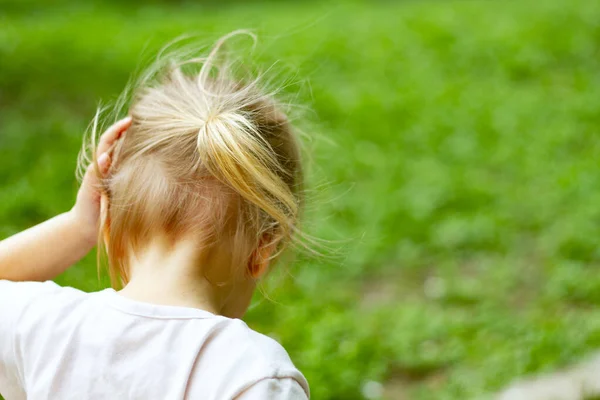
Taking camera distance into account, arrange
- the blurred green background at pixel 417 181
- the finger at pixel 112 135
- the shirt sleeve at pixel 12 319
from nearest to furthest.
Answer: the shirt sleeve at pixel 12 319 → the finger at pixel 112 135 → the blurred green background at pixel 417 181

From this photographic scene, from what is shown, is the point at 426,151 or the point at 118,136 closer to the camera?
the point at 118,136

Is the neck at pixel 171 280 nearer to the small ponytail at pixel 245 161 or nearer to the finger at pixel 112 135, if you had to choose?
the small ponytail at pixel 245 161

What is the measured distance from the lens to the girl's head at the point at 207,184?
63.2 inches

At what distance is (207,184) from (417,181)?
3411 mm

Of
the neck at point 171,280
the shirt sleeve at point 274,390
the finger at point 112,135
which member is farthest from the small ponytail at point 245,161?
the shirt sleeve at point 274,390

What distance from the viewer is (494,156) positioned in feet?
17.3

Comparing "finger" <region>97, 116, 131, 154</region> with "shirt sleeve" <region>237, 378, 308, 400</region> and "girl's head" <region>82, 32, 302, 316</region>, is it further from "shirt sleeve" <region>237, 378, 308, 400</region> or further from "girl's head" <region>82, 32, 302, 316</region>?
"shirt sleeve" <region>237, 378, 308, 400</region>

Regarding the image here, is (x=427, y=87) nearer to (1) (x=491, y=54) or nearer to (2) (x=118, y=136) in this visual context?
(1) (x=491, y=54)

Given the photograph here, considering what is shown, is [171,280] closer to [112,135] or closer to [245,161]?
[245,161]

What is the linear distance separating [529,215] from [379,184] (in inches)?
34.5

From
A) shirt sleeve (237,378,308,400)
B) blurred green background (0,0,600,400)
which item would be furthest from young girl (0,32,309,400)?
blurred green background (0,0,600,400)

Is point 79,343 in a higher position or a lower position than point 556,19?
higher

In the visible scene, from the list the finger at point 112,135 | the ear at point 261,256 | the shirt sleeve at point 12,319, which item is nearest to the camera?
the shirt sleeve at point 12,319

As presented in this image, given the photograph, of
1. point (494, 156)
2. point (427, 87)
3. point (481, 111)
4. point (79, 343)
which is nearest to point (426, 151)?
point (494, 156)
